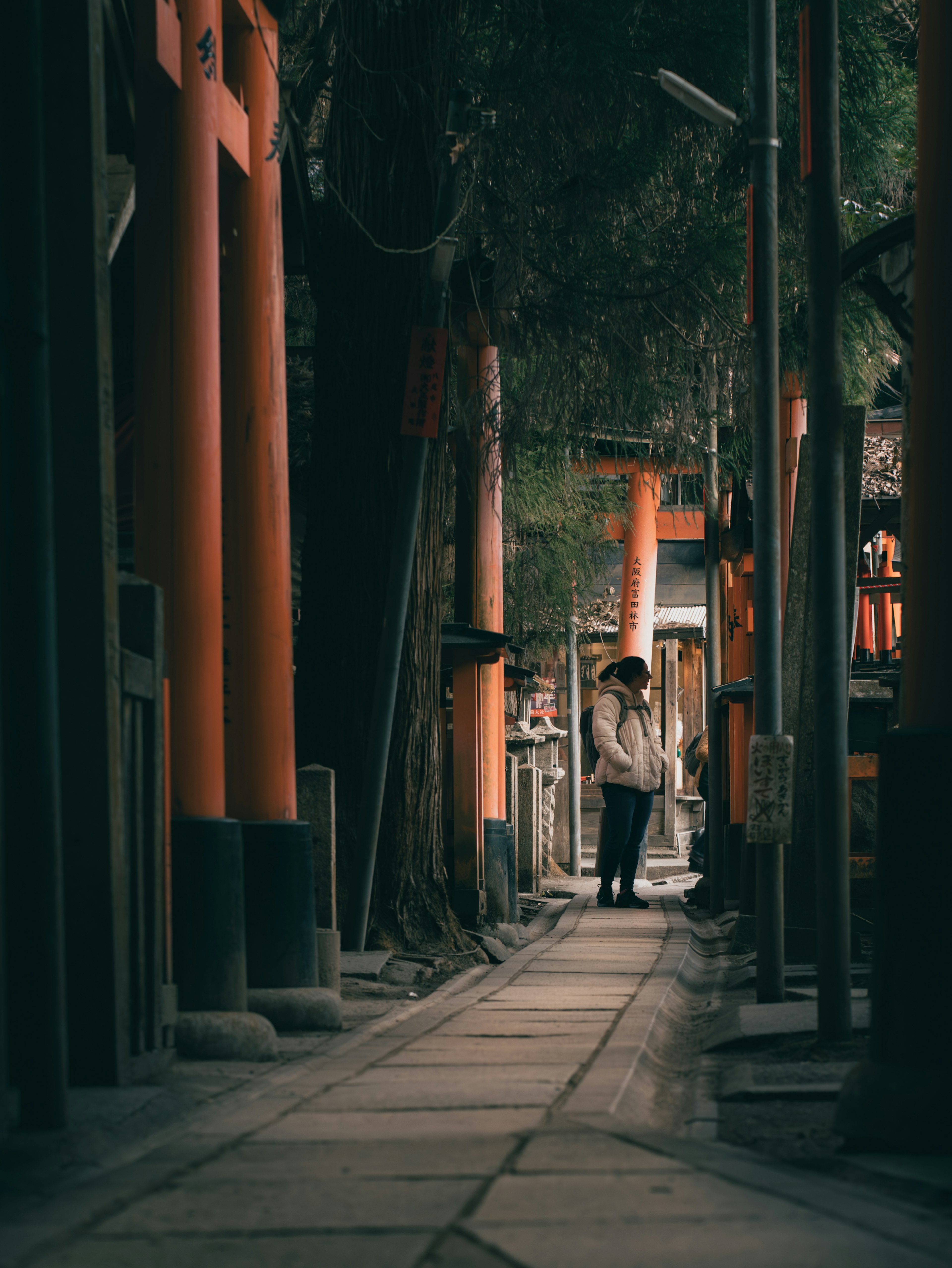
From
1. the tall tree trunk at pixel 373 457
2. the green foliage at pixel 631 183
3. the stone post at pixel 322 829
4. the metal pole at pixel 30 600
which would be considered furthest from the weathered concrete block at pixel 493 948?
the metal pole at pixel 30 600

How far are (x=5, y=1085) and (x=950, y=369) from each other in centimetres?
312

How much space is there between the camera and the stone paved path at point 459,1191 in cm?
290

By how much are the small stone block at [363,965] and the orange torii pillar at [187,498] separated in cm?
235

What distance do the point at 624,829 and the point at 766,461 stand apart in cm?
664

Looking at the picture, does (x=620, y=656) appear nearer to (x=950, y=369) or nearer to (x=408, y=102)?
(x=408, y=102)

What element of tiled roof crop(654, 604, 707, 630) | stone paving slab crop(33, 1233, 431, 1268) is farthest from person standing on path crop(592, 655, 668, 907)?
tiled roof crop(654, 604, 707, 630)

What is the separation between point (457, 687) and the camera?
473 inches

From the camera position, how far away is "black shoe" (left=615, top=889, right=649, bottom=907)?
13.9 meters

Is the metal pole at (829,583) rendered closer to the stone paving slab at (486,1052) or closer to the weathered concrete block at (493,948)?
the stone paving slab at (486,1052)

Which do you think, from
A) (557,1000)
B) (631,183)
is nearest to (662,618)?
(631,183)

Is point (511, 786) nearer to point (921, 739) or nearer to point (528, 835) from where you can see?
point (528, 835)

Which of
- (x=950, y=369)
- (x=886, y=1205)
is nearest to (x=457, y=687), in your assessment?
(x=950, y=369)

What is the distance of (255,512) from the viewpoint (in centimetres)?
662

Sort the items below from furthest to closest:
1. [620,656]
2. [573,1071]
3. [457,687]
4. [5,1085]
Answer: [620,656]
[457,687]
[573,1071]
[5,1085]
